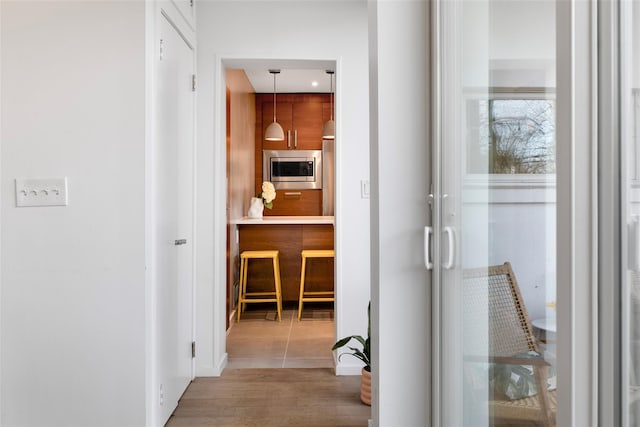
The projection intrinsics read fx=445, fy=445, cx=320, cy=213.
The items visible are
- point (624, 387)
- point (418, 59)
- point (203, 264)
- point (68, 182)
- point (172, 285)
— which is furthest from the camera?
point (203, 264)

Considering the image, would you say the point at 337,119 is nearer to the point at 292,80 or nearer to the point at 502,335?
the point at 502,335

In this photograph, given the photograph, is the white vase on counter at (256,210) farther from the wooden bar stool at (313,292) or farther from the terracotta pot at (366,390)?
the terracotta pot at (366,390)

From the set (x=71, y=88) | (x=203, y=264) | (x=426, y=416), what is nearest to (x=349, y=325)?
(x=203, y=264)

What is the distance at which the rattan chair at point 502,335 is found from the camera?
990mm

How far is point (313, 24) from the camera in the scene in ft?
10.1

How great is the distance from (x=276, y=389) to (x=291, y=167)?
157 inches

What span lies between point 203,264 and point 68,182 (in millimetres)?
1183

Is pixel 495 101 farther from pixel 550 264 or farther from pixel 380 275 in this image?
pixel 380 275

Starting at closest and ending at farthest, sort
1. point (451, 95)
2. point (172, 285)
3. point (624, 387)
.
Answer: point (624, 387) → point (451, 95) → point (172, 285)

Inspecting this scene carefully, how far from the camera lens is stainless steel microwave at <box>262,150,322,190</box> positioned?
637cm

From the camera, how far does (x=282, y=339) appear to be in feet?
12.8

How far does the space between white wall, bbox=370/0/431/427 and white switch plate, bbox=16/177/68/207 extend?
141cm

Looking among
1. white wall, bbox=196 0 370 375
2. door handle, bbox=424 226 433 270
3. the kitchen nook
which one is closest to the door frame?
door handle, bbox=424 226 433 270

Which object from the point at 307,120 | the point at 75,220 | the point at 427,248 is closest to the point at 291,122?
the point at 307,120
